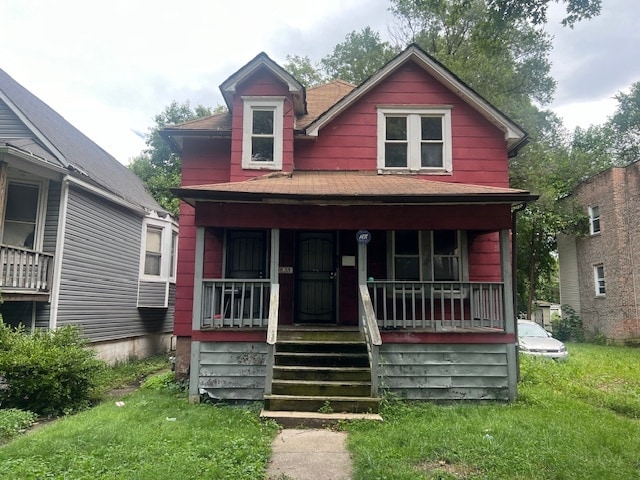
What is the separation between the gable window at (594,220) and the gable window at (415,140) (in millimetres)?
13900

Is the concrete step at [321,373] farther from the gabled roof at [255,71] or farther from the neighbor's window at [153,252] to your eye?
the neighbor's window at [153,252]

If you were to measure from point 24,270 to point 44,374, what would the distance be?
3112mm

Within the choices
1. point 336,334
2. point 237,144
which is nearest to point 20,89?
point 237,144

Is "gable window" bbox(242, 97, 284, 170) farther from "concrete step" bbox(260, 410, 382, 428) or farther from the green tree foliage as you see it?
the green tree foliage

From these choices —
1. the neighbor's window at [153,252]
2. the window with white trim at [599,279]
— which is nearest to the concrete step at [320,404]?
the neighbor's window at [153,252]

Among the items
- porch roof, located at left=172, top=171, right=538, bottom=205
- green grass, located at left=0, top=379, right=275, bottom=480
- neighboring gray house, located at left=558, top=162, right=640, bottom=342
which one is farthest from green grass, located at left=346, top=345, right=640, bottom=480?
neighboring gray house, located at left=558, top=162, right=640, bottom=342

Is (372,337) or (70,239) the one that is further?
(70,239)

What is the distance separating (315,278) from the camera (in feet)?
31.1

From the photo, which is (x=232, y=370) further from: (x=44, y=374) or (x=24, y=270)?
(x=24, y=270)

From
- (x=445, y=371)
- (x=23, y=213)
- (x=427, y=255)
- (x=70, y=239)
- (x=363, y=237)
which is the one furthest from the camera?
(x=70, y=239)

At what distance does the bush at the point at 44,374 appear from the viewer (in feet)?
22.6

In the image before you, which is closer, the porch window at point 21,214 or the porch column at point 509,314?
the porch column at point 509,314

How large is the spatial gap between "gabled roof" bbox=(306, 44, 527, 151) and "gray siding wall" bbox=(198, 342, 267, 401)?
499 centimetres

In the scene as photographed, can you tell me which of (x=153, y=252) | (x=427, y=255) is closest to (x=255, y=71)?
(x=427, y=255)
